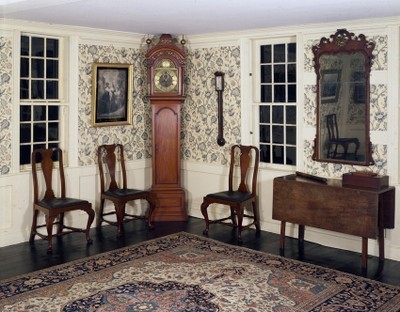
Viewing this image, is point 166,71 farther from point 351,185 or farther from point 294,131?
point 351,185

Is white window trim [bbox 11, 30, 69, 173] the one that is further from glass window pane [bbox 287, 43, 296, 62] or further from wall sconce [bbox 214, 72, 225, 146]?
glass window pane [bbox 287, 43, 296, 62]

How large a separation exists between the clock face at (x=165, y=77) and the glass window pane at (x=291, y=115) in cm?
146

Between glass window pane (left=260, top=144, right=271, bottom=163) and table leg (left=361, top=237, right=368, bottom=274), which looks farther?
glass window pane (left=260, top=144, right=271, bottom=163)

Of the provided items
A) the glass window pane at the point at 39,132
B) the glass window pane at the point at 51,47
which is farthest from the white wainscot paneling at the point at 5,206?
the glass window pane at the point at 51,47

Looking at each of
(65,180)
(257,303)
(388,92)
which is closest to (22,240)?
(65,180)

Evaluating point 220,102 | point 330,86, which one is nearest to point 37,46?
point 220,102

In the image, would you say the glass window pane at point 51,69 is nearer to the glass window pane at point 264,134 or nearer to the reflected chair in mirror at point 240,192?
the reflected chair in mirror at point 240,192

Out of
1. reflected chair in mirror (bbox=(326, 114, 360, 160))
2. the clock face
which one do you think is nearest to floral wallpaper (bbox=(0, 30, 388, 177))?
reflected chair in mirror (bbox=(326, 114, 360, 160))

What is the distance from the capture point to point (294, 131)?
6.29 meters

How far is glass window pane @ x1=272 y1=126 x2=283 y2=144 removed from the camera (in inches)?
253

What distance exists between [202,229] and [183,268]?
1546 mm

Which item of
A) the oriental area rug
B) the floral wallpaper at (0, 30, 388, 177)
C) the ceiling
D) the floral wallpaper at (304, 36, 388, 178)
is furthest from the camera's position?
the floral wallpaper at (0, 30, 388, 177)

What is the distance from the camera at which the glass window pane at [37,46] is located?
603cm

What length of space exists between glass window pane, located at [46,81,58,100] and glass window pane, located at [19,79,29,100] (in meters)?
0.27
